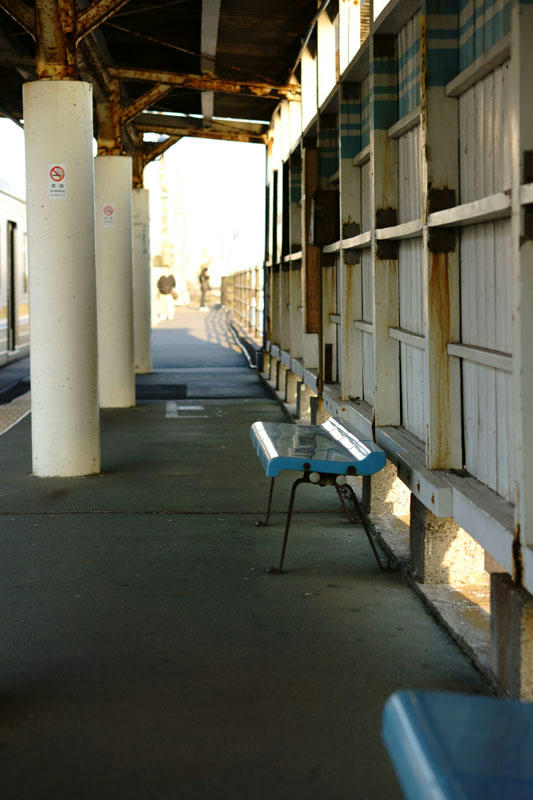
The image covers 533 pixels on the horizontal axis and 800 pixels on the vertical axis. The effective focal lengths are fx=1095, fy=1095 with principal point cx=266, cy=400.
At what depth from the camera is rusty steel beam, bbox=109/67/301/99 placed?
12.2 m

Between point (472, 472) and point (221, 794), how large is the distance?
2148 mm

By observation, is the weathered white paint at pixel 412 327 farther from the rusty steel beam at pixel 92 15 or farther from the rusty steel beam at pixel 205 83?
the rusty steel beam at pixel 205 83

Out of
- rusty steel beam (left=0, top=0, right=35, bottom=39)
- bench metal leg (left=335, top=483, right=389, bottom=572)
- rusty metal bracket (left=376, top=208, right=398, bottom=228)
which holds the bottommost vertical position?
bench metal leg (left=335, top=483, right=389, bottom=572)

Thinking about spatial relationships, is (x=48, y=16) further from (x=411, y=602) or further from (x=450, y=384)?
(x=411, y=602)

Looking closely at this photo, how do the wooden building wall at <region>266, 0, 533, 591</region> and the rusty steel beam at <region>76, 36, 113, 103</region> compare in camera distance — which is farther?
the rusty steel beam at <region>76, 36, 113, 103</region>

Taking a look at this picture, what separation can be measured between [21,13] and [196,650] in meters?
5.55

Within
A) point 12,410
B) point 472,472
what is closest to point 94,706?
point 472,472

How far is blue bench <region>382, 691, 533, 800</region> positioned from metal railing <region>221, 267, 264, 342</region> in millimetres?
18134

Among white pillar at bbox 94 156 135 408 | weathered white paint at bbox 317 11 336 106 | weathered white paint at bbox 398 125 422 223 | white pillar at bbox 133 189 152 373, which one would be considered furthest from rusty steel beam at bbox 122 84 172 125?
weathered white paint at bbox 398 125 422 223

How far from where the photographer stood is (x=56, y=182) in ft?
24.3

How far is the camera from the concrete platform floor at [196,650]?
302 cm

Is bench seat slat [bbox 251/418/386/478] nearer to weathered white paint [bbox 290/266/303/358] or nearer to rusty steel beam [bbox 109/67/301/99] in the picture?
weathered white paint [bbox 290/266/303/358]

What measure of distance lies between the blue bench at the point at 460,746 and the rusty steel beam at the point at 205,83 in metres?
11.1

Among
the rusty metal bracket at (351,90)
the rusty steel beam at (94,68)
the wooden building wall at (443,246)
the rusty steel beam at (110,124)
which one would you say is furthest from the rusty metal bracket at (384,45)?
the rusty steel beam at (110,124)
